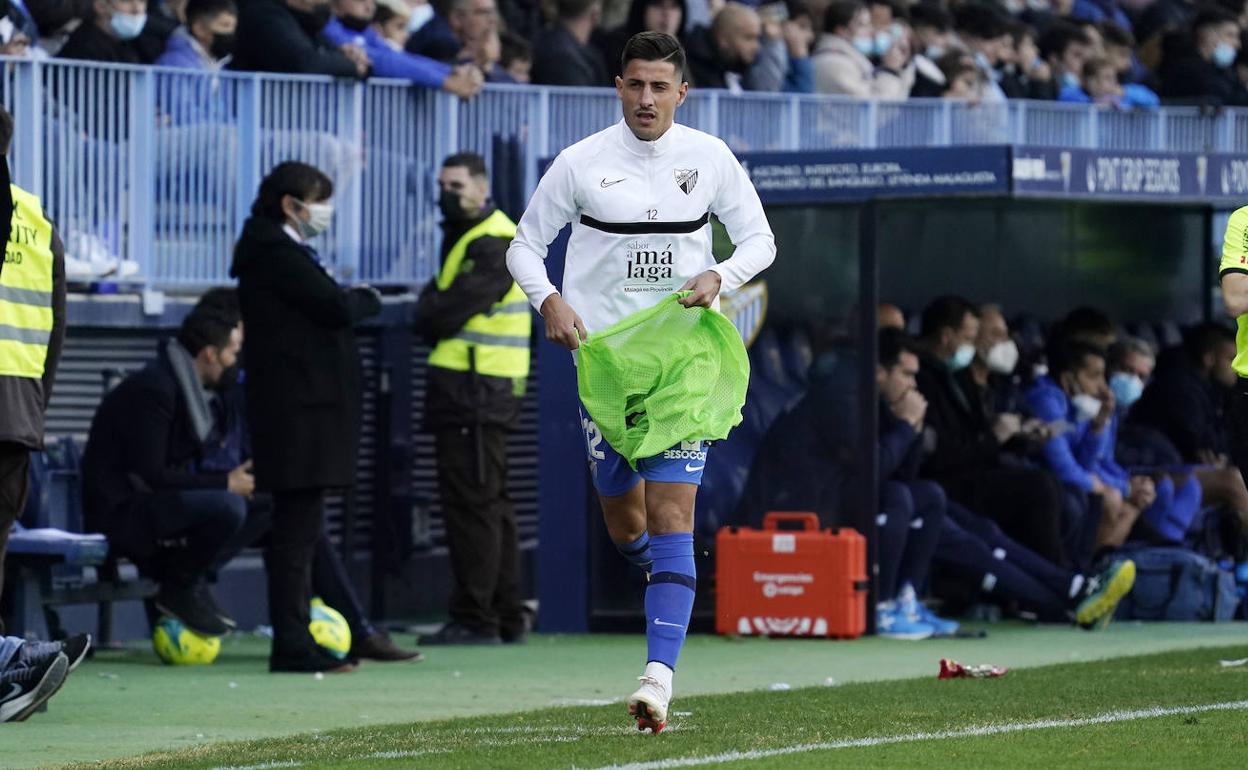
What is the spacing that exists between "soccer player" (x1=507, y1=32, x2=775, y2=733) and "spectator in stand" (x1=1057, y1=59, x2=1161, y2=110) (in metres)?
12.1

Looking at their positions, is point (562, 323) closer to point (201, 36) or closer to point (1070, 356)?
point (201, 36)

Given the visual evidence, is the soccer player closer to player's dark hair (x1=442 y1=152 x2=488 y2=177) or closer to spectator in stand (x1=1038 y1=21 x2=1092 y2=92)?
player's dark hair (x1=442 y1=152 x2=488 y2=177)

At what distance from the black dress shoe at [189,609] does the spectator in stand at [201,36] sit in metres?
3.21

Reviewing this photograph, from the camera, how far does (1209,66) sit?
70.9 feet

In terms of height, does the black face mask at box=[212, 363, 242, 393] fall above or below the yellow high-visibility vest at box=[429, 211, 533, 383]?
below

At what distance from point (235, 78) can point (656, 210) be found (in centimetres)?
610

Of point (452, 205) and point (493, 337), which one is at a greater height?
point (452, 205)

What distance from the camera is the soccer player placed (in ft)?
27.6

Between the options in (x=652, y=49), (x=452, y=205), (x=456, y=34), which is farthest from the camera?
(x=456, y=34)

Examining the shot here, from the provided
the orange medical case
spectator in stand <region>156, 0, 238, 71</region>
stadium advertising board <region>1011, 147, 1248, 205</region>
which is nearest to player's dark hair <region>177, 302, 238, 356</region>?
spectator in stand <region>156, 0, 238, 71</region>

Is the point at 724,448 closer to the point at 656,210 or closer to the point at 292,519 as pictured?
the point at 292,519

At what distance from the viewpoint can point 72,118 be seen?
13.5 metres

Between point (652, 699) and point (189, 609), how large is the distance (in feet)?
15.4

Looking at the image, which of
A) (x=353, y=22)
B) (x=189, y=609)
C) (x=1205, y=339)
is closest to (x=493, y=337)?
(x=189, y=609)
